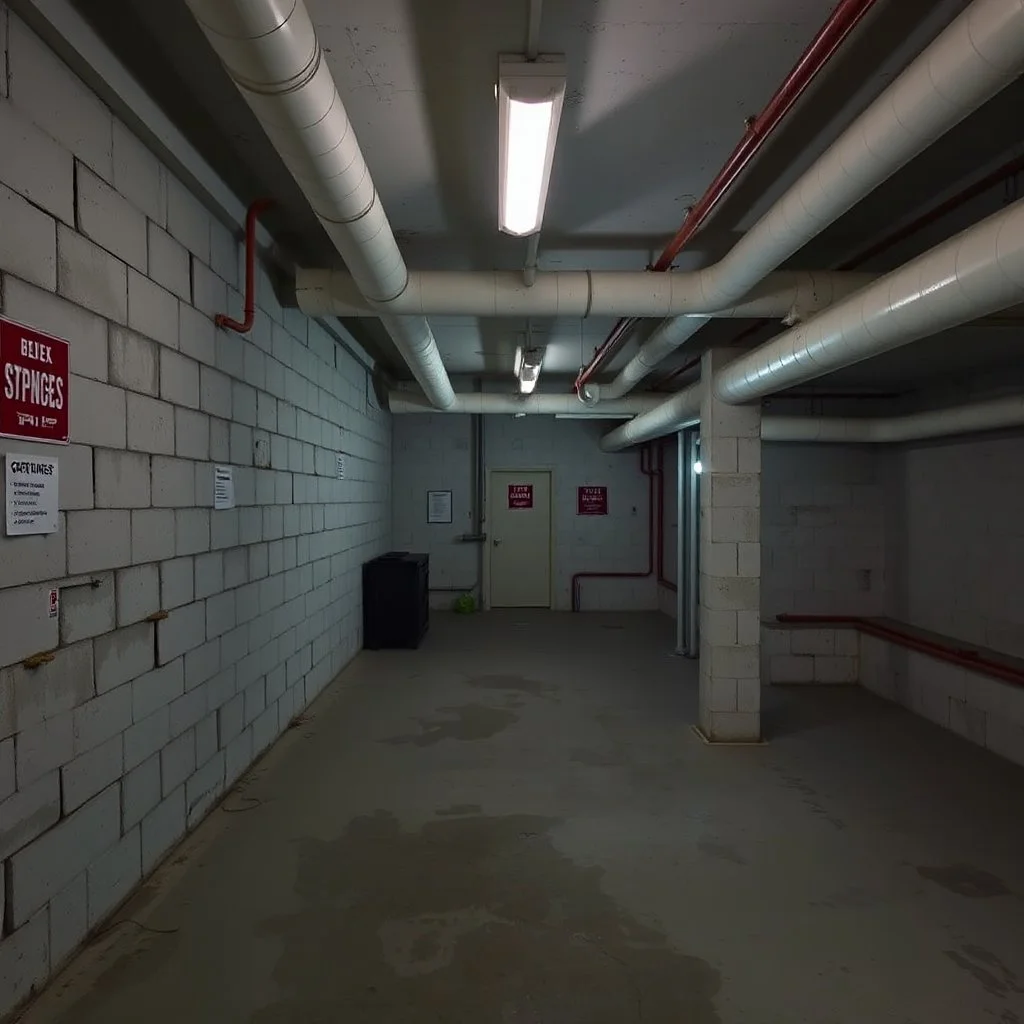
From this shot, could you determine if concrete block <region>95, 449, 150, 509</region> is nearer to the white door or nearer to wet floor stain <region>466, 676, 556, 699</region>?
wet floor stain <region>466, 676, 556, 699</region>

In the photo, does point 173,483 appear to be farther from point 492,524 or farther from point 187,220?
point 492,524

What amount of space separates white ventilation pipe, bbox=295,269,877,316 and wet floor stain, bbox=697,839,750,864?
7.39ft

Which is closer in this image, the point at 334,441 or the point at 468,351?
the point at 334,441

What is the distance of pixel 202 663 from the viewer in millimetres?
2777

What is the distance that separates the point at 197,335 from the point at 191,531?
778 mm

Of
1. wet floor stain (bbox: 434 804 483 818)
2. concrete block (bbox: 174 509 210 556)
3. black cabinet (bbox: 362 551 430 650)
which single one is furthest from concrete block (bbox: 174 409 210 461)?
black cabinet (bbox: 362 551 430 650)

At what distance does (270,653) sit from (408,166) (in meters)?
2.48

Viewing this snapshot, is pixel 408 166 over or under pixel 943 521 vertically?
over

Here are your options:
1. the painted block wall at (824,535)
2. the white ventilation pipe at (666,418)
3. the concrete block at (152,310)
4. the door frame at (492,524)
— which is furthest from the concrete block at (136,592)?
the door frame at (492,524)

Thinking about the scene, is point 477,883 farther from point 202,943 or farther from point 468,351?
point 468,351

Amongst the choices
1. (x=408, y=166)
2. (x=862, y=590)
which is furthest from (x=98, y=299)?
(x=862, y=590)

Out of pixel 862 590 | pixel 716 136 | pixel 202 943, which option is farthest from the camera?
pixel 862 590

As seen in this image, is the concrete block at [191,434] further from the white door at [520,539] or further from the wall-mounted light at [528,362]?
the white door at [520,539]

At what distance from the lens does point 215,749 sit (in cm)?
293
